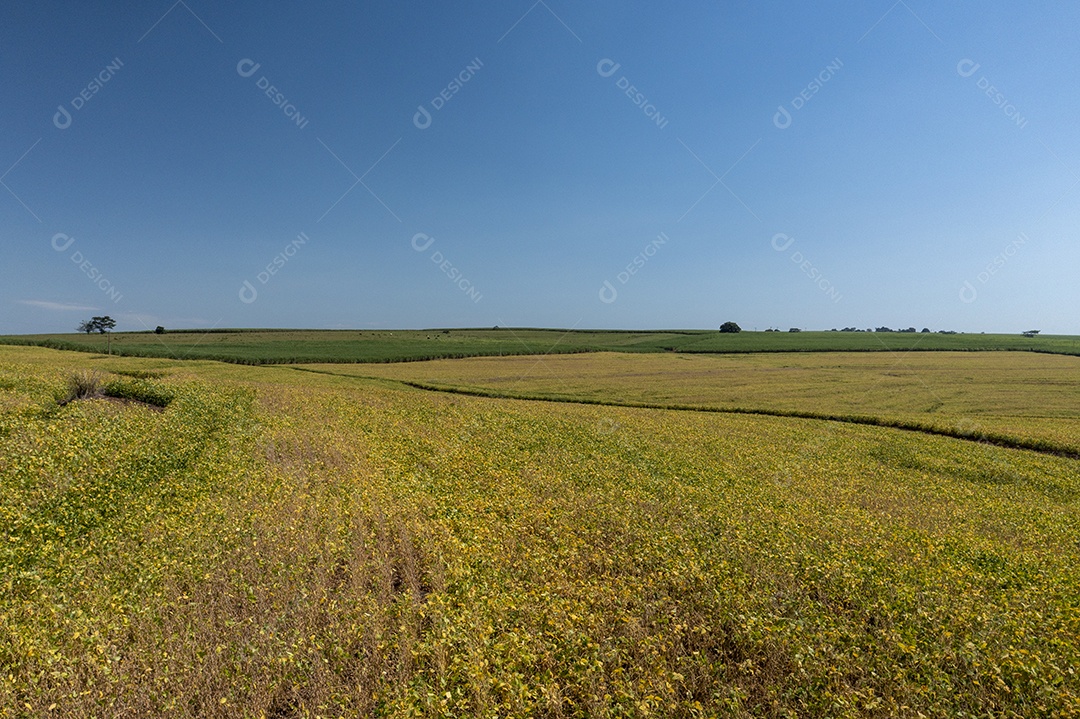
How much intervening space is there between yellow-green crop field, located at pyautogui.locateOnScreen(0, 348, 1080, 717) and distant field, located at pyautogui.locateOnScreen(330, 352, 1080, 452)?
22150 millimetres

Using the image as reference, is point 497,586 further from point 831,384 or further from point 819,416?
point 831,384

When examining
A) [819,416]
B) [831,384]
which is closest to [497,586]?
[819,416]

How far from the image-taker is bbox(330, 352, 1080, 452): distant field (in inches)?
1560

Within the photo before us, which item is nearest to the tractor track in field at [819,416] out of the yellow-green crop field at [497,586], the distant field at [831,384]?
the distant field at [831,384]

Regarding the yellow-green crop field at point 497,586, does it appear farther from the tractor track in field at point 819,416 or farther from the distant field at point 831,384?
the distant field at point 831,384

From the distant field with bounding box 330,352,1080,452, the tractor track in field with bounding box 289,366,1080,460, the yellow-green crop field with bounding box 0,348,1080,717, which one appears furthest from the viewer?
the distant field with bounding box 330,352,1080,452

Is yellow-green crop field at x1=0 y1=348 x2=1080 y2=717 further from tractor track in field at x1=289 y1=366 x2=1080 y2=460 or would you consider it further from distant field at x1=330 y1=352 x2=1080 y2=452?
distant field at x1=330 y1=352 x2=1080 y2=452

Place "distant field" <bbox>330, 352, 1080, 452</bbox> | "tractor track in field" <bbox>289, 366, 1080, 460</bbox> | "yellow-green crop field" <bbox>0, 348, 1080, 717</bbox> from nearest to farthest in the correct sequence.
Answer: "yellow-green crop field" <bbox>0, 348, 1080, 717</bbox>
"tractor track in field" <bbox>289, 366, 1080, 460</bbox>
"distant field" <bbox>330, 352, 1080, 452</bbox>

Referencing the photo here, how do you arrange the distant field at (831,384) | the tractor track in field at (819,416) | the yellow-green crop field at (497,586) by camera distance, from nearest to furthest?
the yellow-green crop field at (497,586) → the tractor track in field at (819,416) → the distant field at (831,384)

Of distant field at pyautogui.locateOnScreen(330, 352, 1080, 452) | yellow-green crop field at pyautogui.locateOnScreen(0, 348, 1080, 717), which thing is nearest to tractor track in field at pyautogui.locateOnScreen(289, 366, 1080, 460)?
distant field at pyautogui.locateOnScreen(330, 352, 1080, 452)

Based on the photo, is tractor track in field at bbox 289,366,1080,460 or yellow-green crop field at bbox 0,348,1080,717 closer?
yellow-green crop field at bbox 0,348,1080,717

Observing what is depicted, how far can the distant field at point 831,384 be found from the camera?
39625mm

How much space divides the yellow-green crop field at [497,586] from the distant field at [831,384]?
22.2 meters

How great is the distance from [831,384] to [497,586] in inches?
2344
